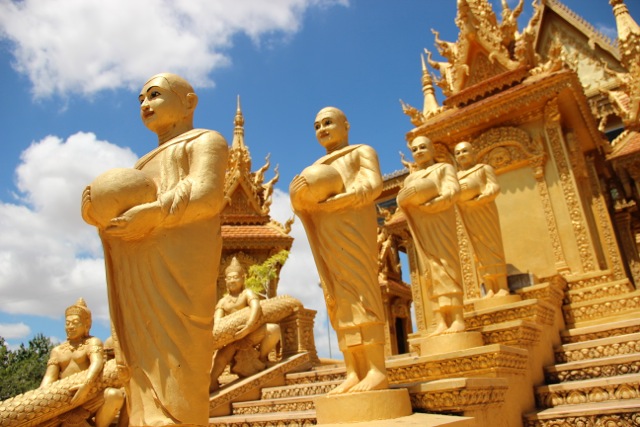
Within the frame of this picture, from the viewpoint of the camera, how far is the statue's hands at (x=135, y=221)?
2.47 metres

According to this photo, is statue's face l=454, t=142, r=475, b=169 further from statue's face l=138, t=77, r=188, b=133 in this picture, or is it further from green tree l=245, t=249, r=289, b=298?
green tree l=245, t=249, r=289, b=298

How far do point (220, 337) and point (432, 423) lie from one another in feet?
12.1

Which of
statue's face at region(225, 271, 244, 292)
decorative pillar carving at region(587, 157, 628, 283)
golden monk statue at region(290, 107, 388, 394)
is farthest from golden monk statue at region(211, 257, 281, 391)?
decorative pillar carving at region(587, 157, 628, 283)

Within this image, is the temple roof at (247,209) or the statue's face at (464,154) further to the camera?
the temple roof at (247,209)

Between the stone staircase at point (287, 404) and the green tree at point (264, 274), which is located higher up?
the green tree at point (264, 274)

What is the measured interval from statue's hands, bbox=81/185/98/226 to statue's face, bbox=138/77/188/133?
0.60 m

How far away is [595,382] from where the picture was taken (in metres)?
4.18

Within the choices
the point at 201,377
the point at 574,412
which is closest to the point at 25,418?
the point at 201,377

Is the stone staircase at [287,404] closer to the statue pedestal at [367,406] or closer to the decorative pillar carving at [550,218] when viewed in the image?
the statue pedestal at [367,406]

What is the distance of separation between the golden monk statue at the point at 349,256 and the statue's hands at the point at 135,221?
1.14 metres

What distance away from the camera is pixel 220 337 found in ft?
19.7

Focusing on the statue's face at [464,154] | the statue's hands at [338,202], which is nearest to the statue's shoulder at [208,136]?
the statue's hands at [338,202]

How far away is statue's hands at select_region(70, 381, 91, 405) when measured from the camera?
4410mm

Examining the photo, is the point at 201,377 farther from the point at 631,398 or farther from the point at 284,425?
the point at 631,398
